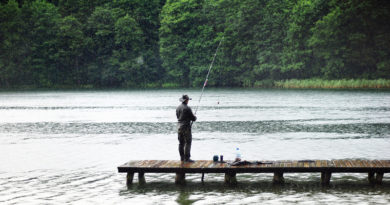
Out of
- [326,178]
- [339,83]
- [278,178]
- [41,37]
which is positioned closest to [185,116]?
[278,178]

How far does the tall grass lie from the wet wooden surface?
226 feet

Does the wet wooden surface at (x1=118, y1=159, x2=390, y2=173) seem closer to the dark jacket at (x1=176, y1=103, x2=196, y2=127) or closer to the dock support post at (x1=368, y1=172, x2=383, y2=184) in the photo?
the dock support post at (x1=368, y1=172, x2=383, y2=184)

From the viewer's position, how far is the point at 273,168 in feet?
47.0

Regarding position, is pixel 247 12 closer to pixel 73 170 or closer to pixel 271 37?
pixel 271 37

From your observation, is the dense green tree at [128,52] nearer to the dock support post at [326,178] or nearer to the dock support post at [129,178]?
the dock support post at [129,178]

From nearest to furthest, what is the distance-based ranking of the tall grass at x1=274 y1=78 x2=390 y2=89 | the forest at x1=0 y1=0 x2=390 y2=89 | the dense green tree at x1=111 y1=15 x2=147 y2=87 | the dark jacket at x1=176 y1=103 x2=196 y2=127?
1. the dark jacket at x1=176 y1=103 x2=196 y2=127
2. the tall grass at x1=274 y1=78 x2=390 y2=89
3. the forest at x1=0 y1=0 x2=390 y2=89
4. the dense green tree at x1=111 y1=15 x2=147 y2=87

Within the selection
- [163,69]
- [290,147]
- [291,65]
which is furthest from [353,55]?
[290,147]

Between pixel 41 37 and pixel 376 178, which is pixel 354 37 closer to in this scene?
pixel 41 37

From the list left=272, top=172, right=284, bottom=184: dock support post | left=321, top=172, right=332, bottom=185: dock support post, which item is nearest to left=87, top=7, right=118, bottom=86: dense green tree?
left=272, top=172, right=284, bottom=184: dock support post

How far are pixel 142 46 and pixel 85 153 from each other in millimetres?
93928

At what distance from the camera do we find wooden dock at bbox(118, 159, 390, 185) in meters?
14.2

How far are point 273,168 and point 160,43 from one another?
99.0 meters

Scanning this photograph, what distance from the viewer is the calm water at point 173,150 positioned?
13547 mm

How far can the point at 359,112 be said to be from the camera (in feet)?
130
